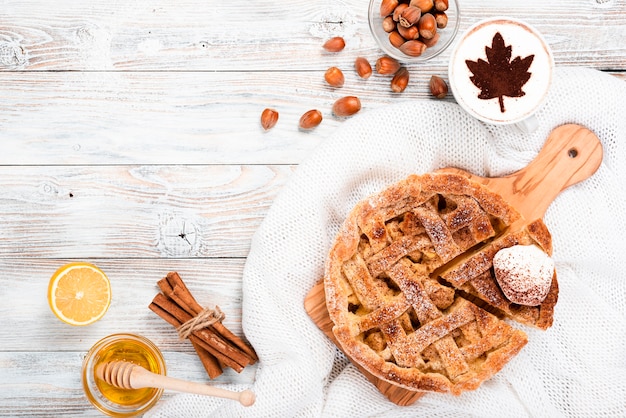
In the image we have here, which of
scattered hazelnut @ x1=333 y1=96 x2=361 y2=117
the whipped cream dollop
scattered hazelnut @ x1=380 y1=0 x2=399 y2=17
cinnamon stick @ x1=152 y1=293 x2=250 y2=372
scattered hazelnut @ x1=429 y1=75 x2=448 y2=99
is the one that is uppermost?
scattered hazelnut @ x1=380 y1=0 x2=399 y2=17

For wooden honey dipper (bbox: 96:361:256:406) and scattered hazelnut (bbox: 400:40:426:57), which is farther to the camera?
scattered hazelnut (bbox: 400:40:426:57)

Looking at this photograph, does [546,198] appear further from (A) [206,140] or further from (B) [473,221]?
(A) [206,140]

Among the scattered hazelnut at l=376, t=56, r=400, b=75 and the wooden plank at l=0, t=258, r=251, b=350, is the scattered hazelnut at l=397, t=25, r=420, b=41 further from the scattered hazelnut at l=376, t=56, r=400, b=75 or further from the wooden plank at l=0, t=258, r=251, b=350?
the wooden plank at l=0, t=258, r=251, b=350

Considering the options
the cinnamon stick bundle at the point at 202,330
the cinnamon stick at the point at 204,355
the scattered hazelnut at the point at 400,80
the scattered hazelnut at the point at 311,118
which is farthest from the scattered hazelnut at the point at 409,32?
the cinnamon stick at the point at 204,355

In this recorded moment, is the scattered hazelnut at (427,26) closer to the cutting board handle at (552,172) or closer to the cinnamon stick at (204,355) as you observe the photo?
the cutting board handle at (552,172)

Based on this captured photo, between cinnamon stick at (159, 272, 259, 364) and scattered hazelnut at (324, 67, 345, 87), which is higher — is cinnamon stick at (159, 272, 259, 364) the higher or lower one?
the lower one

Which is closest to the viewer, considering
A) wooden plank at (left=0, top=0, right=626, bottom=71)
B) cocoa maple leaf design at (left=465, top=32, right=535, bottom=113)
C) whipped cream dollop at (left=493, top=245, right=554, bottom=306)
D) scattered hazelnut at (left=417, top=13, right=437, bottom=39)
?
whipped cream dollop at (left=493, top=245, right=554, bottom=306)

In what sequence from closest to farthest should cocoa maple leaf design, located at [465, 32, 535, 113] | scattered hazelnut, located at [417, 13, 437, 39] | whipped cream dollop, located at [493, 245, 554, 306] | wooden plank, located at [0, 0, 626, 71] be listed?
whipped cream dollop, located at [493, 245, 554, 306] < cocoa maple leaf design, located at [465, 32, 535, 113] < scattered hazelnut, located at [417, 13, 437, 39] < wooden plank, located at [0, 0, 626, 71]

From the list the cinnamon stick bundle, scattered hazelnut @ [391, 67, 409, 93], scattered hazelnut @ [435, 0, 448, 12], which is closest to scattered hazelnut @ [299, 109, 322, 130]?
scattered hazelnut @ [391, 67, 409, 93]

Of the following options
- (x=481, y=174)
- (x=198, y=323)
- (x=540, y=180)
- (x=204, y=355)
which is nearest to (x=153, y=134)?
(x=198, y=323)

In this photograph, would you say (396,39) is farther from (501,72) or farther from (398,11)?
(501,72)
